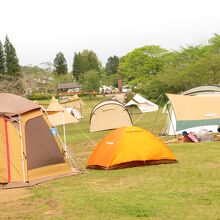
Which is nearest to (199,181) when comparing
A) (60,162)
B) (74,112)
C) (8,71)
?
(60,162)

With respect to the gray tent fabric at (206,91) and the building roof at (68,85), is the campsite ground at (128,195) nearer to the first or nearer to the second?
the gray tent fabric at (206,91)

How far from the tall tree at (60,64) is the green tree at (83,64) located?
7.43 feet

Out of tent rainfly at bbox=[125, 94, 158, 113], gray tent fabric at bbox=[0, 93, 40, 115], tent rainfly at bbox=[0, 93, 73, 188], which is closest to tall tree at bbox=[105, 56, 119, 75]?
tent rainfly at bbox=[125, 94, 158, 113]

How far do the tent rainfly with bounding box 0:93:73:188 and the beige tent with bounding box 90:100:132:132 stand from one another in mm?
14585

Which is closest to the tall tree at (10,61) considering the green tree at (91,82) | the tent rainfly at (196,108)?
the green tree at (91,82)

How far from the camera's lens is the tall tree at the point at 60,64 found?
102 m

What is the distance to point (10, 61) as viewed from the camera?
69062 mm

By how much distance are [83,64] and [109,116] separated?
75.9 meters

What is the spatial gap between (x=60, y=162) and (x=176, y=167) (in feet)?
9.36

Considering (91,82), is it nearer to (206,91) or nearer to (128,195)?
(206,91)

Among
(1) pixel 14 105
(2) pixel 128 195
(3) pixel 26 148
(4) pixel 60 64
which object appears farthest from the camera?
(4) pixel 60 64

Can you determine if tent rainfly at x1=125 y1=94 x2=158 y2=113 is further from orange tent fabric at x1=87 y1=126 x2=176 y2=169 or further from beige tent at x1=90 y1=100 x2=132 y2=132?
orange tent fabric at x1=87 y1=126 x2=176 y2=169

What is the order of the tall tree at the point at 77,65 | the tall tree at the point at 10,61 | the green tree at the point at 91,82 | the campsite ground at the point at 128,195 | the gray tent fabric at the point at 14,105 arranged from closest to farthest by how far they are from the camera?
the campsite ground at the point at 128,195, the gray tent fabric at the point at 14,105, the tall tree at the point at 10,61, the green tree at the point at 91,82, the tall tree at the point at 77,65

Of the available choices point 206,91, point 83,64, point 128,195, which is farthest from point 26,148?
point 83,64
